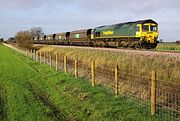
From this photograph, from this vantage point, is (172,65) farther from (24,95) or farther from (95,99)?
(24,95)

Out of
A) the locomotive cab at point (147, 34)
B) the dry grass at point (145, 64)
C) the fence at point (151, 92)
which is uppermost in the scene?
the locomotive cab at point (147, 34)

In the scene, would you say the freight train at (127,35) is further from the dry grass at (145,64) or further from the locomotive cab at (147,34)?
the dry grass at (145,64)

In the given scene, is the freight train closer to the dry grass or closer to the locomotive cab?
the locomotive cab

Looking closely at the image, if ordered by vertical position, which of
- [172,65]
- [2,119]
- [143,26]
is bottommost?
[2,119]

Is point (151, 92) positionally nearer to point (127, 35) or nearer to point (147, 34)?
point (147, 34)

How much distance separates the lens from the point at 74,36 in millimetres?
55844

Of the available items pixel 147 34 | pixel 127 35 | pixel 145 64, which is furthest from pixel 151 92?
pixel 127 35

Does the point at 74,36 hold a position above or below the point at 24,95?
above

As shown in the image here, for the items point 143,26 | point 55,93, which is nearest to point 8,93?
point 55,93

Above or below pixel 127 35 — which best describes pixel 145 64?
below

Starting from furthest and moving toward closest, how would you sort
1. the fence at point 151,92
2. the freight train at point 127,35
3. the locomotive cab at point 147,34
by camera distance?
the freight train at point 127,35
the locomotive cab at point 147,34
the fence at point 151,92

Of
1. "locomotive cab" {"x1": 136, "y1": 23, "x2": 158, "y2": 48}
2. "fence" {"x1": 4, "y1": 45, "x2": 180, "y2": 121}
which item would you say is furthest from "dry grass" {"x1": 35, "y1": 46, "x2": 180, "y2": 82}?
"locomotive cab" {"x1": 136, "y1": 23, "x2": 158, "y2": 48}

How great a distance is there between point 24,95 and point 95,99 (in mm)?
4042

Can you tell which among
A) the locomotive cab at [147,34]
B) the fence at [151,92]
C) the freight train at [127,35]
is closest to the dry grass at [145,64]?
the fence at [151,92]
